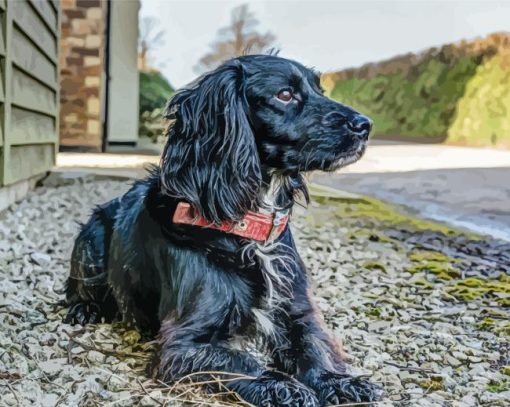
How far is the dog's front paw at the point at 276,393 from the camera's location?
69.7 inches

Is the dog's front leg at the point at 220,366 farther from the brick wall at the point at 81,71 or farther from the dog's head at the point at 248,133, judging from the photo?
the brick wall at the point at 81,71

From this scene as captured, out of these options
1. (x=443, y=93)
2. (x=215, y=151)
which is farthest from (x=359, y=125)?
(x=443, y=93)

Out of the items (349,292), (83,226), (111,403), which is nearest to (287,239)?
(111,403)

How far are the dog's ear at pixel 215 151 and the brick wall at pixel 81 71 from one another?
6940mm

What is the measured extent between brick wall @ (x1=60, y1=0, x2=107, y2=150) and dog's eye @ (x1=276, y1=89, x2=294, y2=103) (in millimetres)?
7066

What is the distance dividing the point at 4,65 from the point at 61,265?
1.57m

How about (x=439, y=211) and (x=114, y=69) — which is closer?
(x=439, y=211)

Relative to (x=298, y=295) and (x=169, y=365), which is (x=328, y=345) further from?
(x=169, y=365)

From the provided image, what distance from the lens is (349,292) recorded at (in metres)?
3.22

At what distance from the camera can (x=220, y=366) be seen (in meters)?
1.87


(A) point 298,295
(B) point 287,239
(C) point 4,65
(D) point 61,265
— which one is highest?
(C) point 4,65

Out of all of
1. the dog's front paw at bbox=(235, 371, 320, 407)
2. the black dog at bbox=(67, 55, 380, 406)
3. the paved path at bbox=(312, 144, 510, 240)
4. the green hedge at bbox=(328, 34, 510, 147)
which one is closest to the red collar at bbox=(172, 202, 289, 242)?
the black dog at bbox=(67, 55, 380, 406)

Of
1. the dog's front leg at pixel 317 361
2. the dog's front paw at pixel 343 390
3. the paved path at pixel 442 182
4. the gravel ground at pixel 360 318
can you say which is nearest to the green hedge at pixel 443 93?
the paved path at pixel 442 182

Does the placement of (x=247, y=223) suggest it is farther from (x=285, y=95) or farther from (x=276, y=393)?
(x=276, y=393)
